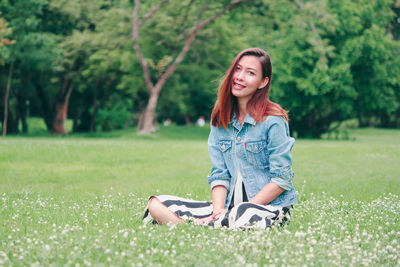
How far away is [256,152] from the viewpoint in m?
5.26

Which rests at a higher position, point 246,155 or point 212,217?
point 246,155

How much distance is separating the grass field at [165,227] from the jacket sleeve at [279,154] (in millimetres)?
572

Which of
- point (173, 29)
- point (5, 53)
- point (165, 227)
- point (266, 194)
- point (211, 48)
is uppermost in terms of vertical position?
point (173, 29)

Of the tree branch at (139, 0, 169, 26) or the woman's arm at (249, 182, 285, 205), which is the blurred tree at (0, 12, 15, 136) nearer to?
the tree branch at (139, 0, 169, 26)

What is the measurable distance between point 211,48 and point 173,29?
10.1 feet

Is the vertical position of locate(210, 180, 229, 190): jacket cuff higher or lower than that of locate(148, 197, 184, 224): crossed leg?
higher

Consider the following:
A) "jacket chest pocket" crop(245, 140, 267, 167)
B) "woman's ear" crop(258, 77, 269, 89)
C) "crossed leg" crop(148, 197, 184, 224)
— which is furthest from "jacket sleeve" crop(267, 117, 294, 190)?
"crossed leg" crop(148, 197, 184, 224)

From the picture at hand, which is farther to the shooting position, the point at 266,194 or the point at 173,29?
the point at 173,29

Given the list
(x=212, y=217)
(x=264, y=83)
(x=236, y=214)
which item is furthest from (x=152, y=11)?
(x=236, y=214)

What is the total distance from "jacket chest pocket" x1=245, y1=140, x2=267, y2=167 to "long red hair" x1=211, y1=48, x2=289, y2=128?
30cm

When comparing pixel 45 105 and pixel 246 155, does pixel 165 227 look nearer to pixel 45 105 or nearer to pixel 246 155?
pixel 246 155

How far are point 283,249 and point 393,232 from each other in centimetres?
156

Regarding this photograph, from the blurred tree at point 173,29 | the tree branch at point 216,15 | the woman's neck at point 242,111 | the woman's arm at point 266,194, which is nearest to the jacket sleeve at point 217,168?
the woman's neck at point 242,111

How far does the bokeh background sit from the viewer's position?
28281 mm
